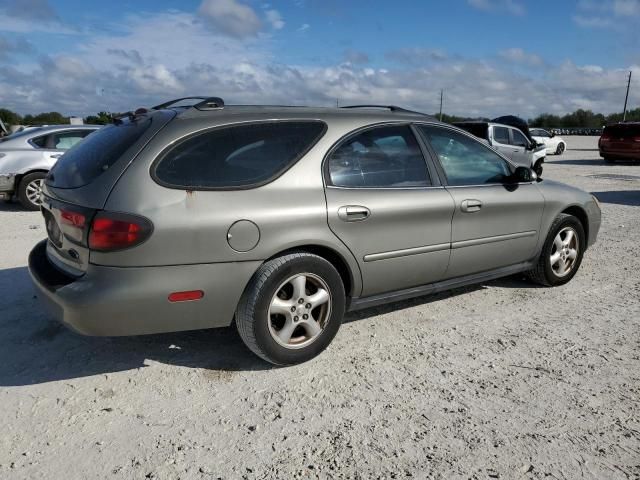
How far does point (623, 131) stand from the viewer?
19.1 m

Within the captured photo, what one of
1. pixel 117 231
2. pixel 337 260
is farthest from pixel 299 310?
pixel 117 231

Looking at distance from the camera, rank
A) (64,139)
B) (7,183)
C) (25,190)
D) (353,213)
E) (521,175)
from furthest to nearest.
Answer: (64,139) < (25,190) < (7,183) < (521,175) < (353,213)

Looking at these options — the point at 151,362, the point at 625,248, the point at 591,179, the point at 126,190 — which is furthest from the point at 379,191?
the point at 591,179

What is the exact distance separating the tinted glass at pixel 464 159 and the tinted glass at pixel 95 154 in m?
2.13

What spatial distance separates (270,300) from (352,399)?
2.43 feet

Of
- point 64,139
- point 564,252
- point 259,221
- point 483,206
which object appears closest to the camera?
point 259,221

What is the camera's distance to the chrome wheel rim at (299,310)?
320 centimetres

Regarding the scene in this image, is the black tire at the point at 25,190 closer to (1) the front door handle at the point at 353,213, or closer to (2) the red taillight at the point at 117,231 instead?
(2) the red taillight at the point at 117,231

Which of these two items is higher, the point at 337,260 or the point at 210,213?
the point at 210,213

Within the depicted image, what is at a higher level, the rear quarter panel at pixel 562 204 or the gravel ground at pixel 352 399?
the rear quarter panel at pixel 562 204

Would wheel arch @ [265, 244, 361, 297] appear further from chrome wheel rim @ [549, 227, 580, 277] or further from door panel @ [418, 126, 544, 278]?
chrome wheel rim @ [549, 227, 580, 277]

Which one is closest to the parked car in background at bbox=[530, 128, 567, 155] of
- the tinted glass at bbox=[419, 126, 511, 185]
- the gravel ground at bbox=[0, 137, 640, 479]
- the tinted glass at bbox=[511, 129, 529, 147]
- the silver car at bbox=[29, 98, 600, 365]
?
the tinted glass at bbox=[511, 129, 529, 147]

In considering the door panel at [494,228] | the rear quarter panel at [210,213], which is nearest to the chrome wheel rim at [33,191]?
the rear quarter panel at [210,213]

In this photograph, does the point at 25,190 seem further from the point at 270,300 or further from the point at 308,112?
the point at 270,300
